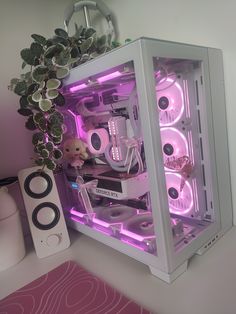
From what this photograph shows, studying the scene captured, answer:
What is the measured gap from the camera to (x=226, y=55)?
0.85 meters

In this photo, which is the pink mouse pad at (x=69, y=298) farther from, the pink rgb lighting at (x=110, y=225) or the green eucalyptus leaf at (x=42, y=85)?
the green eucalyptus leaf at (x=42, y=85)

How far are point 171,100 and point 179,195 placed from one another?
0.35 meters

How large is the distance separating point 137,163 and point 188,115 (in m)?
0.25

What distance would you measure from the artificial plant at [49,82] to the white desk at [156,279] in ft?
1.19

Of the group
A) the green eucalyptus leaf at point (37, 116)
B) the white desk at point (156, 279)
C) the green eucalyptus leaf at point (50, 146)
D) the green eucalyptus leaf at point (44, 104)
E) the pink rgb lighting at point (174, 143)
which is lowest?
the white desk at point (156, 279)

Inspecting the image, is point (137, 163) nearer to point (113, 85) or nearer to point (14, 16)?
point (113, 85)

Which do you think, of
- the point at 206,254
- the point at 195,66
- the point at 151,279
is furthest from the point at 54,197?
the point at 195,66

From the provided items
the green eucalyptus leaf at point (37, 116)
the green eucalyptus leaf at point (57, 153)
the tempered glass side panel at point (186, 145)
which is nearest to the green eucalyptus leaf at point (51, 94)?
the green eucalyptus leaf at point (37, 116)

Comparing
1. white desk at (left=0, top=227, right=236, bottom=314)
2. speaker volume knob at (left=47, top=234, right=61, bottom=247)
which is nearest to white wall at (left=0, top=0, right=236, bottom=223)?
white desk at (left=0, top=227, right=236, bottom=314)

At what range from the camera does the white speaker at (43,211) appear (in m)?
0.95

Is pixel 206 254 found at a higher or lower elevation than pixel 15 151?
lower

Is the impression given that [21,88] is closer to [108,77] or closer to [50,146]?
[50,146]

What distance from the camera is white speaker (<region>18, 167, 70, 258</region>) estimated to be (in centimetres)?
95

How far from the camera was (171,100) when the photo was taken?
87 centimetres
